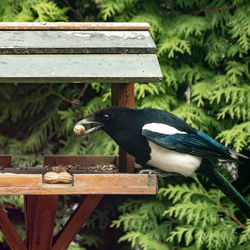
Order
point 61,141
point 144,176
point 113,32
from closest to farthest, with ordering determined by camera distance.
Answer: point 144,176
point 113,32
point 61,141

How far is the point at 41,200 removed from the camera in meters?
2.69

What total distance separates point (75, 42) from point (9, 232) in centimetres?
91

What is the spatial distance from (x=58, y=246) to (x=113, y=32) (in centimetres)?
99

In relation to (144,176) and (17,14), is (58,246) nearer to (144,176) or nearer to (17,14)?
(144,176)

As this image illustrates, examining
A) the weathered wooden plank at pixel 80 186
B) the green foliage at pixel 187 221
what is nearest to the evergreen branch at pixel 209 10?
the green foliage at pixel 187 221

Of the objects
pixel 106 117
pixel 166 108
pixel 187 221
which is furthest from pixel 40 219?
pixel 166 108

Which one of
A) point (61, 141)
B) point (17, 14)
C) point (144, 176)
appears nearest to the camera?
point (144, 176)

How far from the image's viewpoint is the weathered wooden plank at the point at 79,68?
7.63 feet

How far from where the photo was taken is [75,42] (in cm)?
252

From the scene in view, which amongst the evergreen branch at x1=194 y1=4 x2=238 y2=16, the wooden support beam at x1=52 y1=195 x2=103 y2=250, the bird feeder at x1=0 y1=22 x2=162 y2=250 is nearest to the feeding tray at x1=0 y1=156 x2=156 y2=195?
the bird feeder at x1=0 y1=22 x2=162 y2=250

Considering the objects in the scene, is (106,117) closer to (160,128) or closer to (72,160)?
(160,128)

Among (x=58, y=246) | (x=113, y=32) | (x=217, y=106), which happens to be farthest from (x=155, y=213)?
(x=113, y=32)

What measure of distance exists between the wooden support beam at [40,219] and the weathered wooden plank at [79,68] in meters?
0.62

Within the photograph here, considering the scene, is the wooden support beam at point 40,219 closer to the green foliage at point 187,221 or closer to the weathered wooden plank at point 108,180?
the weathered wooden plank at point 108,180
